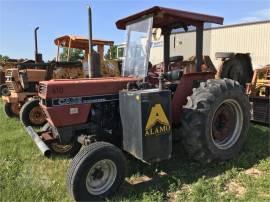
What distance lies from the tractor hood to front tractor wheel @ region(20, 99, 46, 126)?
291cm

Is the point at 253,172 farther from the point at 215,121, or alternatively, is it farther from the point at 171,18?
the point at 171,18

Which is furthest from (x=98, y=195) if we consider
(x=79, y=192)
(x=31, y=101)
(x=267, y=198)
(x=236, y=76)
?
(x=236, y=76)

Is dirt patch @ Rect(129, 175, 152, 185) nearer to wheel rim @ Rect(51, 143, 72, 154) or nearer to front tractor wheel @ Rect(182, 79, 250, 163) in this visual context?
front tractor wheel @ Rect(182, 79, 250, 163)

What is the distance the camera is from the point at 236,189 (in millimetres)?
3643

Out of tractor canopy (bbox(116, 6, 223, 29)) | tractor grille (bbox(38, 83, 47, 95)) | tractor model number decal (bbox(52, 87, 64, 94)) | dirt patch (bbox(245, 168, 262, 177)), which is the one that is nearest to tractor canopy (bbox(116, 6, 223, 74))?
tractor canopy (bbox(116, 6, 223, 29))

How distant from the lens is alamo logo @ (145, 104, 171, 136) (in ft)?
12.1

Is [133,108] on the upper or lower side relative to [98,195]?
upper

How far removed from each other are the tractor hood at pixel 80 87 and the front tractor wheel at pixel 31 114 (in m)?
2.91

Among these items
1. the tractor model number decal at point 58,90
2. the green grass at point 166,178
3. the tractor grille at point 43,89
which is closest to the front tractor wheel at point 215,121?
the green grass at point 166,178

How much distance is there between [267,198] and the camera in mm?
3344

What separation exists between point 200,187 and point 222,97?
138cm

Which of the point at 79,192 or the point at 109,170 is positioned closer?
the point at 79,192

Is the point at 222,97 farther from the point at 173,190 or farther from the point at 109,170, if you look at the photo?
the point at 109,170

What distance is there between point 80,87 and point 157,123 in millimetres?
1070
